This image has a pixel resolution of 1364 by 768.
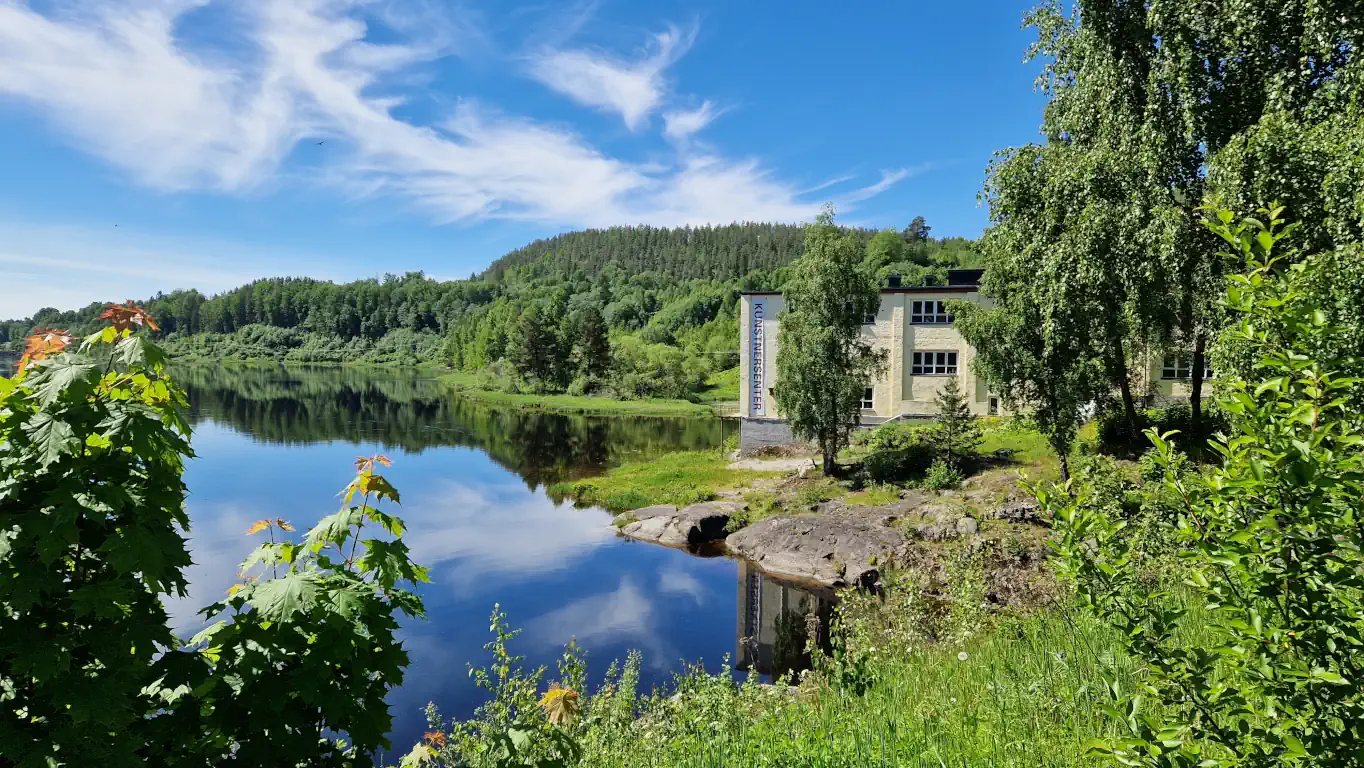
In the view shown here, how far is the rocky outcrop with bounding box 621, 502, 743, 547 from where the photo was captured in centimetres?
2758

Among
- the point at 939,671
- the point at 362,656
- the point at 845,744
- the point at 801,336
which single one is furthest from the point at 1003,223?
the point at 362,656

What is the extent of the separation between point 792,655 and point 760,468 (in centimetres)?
2073

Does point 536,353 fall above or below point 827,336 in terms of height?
above

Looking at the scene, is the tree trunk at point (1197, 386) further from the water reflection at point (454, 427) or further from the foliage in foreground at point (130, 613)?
the foliage in foreground at point (130, 613)

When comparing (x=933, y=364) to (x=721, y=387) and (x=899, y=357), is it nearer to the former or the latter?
(x=899, y=357)

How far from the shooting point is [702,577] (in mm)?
23875

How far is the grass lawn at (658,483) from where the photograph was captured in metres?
33.4

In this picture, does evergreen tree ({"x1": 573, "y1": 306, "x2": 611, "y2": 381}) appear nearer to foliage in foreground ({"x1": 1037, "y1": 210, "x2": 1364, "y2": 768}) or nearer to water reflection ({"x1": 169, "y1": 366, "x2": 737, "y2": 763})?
water reflection ({"x1": 169, "y1": 366, "x2": 737, "y2": 763})

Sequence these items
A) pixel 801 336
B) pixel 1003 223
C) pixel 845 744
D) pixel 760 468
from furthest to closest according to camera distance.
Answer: pixel 760 468 → pixel 801 336 → pixel 1003 223 → pixel 845 744

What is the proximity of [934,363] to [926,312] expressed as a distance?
307 centimetres

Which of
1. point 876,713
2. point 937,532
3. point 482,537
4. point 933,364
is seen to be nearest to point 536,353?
point 933,364

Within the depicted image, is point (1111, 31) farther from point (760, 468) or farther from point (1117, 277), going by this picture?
point (760, 468)

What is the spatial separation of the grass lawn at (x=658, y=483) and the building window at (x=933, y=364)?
490 inches

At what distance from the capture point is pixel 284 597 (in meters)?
3.72
